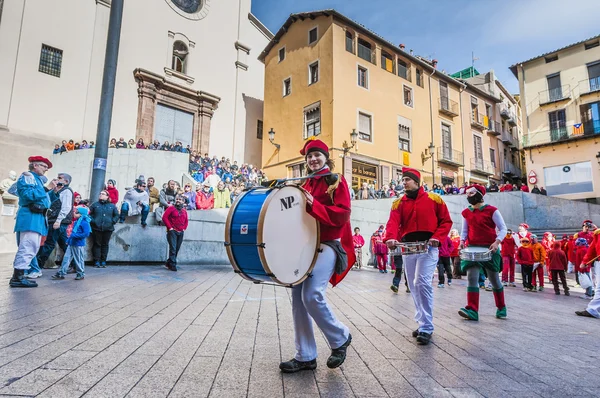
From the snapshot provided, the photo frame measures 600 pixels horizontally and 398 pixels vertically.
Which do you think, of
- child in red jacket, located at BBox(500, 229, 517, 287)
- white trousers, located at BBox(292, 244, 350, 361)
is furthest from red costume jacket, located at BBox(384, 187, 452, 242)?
child in red jacket, located at BBox(500, 229, 517, 287)

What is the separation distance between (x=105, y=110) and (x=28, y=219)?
442 cm

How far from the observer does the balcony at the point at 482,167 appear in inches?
1223

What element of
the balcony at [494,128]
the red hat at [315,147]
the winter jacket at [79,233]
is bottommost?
the winter jacket at [79,233]

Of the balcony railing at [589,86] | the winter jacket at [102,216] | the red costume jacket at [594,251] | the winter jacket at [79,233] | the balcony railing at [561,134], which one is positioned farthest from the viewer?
the balcony railing at [589,86]

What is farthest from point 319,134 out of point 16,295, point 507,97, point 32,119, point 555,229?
point 507,97

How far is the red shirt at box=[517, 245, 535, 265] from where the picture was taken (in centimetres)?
1052

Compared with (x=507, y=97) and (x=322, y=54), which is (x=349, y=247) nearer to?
(x=322, y=54)

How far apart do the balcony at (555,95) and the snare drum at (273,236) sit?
34.1m

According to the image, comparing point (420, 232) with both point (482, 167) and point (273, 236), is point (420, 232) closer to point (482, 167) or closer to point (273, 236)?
point (273, 236)

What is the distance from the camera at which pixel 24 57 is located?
18.8 meters

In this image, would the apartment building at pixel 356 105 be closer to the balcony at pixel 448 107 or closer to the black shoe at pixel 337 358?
the balcony at pixel 448 107

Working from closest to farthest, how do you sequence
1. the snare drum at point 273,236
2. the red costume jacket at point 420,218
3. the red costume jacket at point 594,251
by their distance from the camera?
the snare drum at point 273,236
the red costume jacket at point 420,218
the red costume jacket at point 594,251

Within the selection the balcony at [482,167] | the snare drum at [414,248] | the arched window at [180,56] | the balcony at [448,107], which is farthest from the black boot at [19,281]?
the balcony at [482,167]

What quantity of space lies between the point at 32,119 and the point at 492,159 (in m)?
34.7
